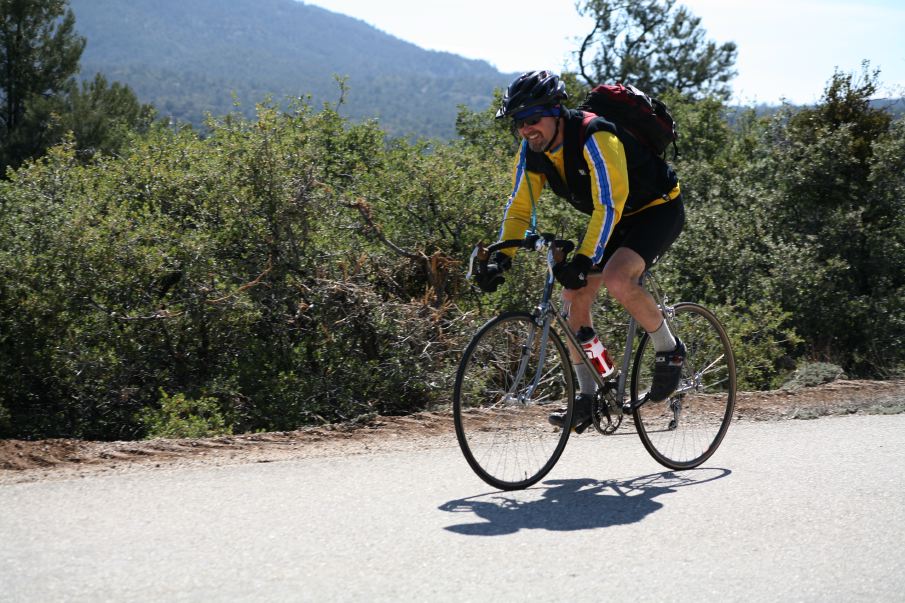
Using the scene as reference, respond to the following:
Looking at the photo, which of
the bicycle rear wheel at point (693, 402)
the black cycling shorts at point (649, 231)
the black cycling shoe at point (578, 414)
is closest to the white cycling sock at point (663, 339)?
the bicycle rear wheel at point (693, 402)

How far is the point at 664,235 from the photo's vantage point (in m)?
5.30

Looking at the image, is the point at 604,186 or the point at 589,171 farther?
the point at 589,171

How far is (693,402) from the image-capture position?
230 inches

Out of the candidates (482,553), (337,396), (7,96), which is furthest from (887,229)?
(7,96)

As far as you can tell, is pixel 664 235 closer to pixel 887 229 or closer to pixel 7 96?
pixel 887 229

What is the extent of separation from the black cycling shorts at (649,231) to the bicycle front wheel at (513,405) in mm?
618

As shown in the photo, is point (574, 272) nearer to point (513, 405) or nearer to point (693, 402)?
point (513, 405)

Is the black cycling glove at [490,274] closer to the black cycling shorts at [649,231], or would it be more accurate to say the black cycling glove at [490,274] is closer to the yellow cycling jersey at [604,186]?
the yellow cycling jersey at [604,186]

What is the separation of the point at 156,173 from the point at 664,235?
5.73m

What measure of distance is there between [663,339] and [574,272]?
0.97m

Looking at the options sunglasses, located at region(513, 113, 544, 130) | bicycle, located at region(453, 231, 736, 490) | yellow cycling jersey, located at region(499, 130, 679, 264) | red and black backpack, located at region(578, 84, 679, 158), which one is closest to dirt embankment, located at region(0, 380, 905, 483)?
bicycle, located at region(453, 231, 736, 490)

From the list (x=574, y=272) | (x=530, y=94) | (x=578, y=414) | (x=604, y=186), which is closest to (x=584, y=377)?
(x=578, y=414)

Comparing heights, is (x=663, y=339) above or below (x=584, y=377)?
above

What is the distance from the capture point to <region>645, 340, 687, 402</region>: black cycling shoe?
5402 millimetres
